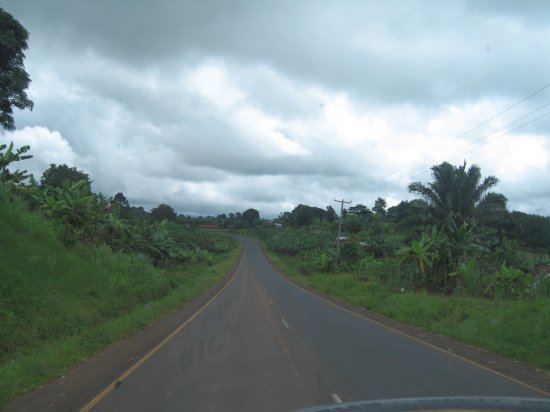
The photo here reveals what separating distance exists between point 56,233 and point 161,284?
7.06 m

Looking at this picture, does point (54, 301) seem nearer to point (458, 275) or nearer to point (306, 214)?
point (458, 275)

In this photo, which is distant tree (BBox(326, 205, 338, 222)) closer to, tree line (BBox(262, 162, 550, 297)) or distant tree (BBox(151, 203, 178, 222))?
distant tree (BBox(151, 203, 178, 222))

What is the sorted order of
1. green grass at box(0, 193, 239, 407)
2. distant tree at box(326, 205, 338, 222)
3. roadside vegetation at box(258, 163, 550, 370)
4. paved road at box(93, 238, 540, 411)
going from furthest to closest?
1. distant tree at box(326, 205, 338, 222)
2. roadside vegetation at box(258, 163, 550, 370)
3. green grass at box(0, 193, 239, 407)
4. paved road at box(93, 238, 540, 411)

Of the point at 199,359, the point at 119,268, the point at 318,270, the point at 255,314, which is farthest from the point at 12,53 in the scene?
the point at 318,270

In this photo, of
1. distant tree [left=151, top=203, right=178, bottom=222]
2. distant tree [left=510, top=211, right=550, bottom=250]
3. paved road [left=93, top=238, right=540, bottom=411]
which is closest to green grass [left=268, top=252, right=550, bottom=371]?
paved road [left=93, top=238, right=540, bottom=411]

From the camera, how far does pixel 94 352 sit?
37.1 ft

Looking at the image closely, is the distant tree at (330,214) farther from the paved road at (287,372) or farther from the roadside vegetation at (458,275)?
the paved road at (287,372)

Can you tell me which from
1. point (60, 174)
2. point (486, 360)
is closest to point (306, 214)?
point (60, 174)

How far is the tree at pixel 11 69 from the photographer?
21641mm

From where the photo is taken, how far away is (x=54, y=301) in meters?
13.4

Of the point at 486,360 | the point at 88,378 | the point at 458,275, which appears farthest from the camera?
the point at 458,275

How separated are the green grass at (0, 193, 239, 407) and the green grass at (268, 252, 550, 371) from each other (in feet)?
31.7

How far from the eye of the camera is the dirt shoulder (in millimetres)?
6989

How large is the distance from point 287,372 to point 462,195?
33.2 meters
